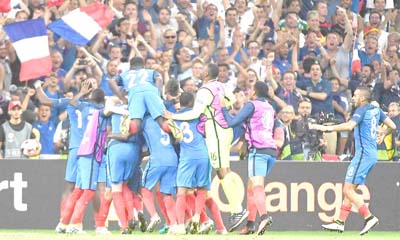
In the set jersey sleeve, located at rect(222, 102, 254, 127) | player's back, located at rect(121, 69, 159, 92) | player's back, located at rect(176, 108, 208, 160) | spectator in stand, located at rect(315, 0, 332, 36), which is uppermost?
spectator in stand, located at rect(315, 0, 332, 36)

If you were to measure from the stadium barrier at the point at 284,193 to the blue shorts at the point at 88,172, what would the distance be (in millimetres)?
2640

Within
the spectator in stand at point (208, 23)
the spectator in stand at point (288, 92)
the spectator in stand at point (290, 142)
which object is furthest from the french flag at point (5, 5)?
the spectator in stand at point (290, 142)

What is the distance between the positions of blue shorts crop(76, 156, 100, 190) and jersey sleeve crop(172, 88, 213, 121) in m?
1.52

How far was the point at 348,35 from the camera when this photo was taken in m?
29.4

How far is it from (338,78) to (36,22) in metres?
6.19

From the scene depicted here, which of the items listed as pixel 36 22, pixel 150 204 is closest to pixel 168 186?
pixel 150 204

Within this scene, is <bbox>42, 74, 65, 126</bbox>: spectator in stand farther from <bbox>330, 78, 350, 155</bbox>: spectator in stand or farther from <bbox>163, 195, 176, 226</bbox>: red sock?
<bbox>330, 78, 350, 155</bbox>: spectator in stand

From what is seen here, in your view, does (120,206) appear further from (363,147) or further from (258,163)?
(363,147)

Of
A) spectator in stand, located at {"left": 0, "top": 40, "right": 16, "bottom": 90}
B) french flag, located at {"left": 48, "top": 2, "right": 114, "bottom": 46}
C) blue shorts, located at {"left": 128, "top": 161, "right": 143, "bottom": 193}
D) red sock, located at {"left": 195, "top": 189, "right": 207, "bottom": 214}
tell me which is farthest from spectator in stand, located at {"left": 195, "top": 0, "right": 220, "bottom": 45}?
red sock, located at {"left": 195, "top": 189, "right": 207, "bottom": 214}

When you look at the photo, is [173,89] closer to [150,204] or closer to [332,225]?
[150,204]

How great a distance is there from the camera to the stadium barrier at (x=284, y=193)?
2444 centimetres

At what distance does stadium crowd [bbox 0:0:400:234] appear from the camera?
22469 millimetres

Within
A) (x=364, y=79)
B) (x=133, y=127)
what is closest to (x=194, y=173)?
(x=133, y=127)

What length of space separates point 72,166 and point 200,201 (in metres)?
2.15
